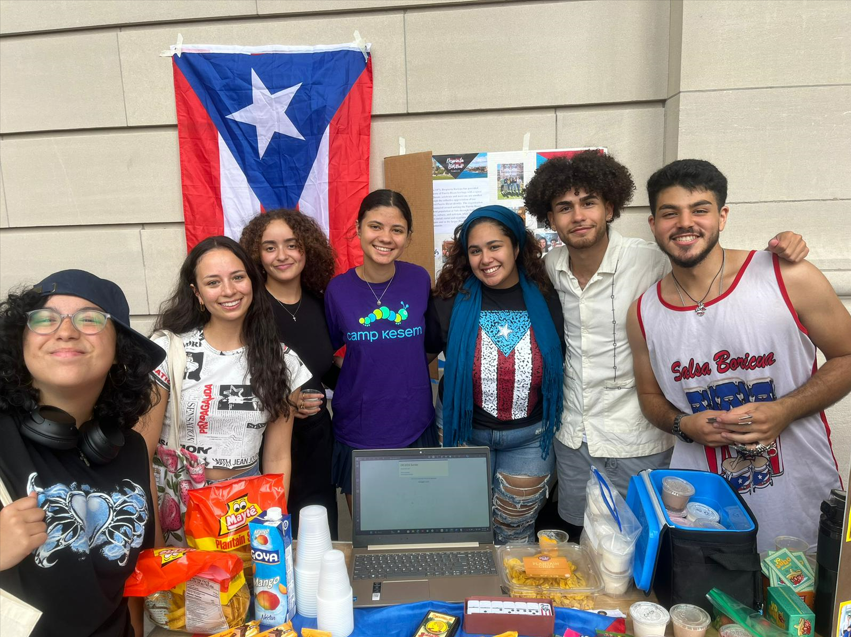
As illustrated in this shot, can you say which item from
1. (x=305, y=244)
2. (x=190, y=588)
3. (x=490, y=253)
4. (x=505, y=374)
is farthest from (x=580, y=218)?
(x=190, y=588)

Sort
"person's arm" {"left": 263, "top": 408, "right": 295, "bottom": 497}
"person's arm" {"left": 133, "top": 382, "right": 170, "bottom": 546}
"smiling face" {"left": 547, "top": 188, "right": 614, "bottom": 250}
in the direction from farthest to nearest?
"smiling face" {"left": 547, "top": 188, "right": 614, "bottom": 250}
"person's arm" {"left": 263, "top": 408, "right": 295, "bottom": 497}
"person's arm" {"left": 133, "top": 382, "right": 170, "bottom": 546}

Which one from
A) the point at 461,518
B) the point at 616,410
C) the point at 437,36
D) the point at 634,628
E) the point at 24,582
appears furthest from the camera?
the point at 437,36

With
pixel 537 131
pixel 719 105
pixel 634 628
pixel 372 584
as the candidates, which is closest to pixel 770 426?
pixel 634 628

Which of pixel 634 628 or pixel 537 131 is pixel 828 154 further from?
pixel 634 628

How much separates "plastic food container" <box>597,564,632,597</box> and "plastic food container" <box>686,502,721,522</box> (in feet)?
0.83

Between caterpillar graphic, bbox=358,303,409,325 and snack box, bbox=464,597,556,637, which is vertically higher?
caterpillar graphic, bbox=358,303,409,325

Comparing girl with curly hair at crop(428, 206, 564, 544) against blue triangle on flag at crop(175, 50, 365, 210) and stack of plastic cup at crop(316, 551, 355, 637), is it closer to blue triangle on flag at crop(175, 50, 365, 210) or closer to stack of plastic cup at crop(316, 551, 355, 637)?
stack of plastic cup at crop(316, 551, 355, 637)

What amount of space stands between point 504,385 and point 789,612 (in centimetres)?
129

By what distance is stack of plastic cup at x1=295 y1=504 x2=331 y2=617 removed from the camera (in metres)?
1.34

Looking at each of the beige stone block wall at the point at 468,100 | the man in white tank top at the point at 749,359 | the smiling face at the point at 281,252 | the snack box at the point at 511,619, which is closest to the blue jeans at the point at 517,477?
the man in white tank top at the point at 749,359

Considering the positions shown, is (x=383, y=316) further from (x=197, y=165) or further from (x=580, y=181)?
(x=197, y=165)

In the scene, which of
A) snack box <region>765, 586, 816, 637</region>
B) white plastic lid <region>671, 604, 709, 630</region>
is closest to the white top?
snack box <region>765, 586, 816, 637</region>

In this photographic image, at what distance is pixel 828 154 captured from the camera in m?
2.89

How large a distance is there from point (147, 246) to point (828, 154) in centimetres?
→ 437
